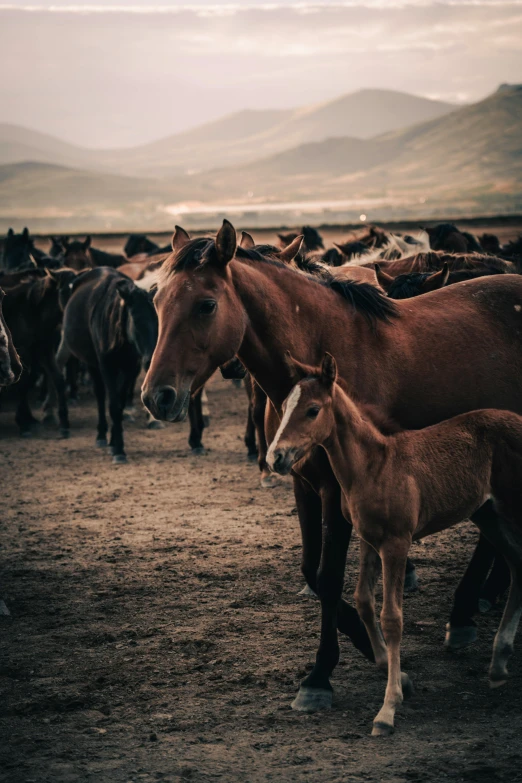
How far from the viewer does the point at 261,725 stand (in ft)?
14.1

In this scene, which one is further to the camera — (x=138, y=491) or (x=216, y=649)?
(x=138, y=491)

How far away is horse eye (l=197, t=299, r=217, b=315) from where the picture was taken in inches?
170

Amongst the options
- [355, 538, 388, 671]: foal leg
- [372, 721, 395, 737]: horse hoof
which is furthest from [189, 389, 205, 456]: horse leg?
[372, 721, 395, 737]: horse hoof

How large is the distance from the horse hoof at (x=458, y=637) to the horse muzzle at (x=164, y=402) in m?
2.15

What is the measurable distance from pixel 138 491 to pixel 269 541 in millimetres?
2341

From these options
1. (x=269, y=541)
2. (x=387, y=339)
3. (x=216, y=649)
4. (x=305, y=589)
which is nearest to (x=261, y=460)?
(x=269, y=541)

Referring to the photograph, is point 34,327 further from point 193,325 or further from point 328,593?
point 328,593

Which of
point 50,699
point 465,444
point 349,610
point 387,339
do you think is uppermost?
point 387,339

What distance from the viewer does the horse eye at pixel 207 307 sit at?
4.31m

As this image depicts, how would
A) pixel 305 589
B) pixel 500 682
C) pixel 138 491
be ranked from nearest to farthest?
pixel 500 682
pixel 305 589
pixel 138 491

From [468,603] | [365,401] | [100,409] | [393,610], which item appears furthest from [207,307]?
[100,409]

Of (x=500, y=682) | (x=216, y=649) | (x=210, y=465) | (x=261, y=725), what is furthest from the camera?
(x=210, y=465)

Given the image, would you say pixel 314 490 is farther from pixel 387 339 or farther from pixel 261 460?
pixel 261 460

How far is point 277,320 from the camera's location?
4.50 meters
